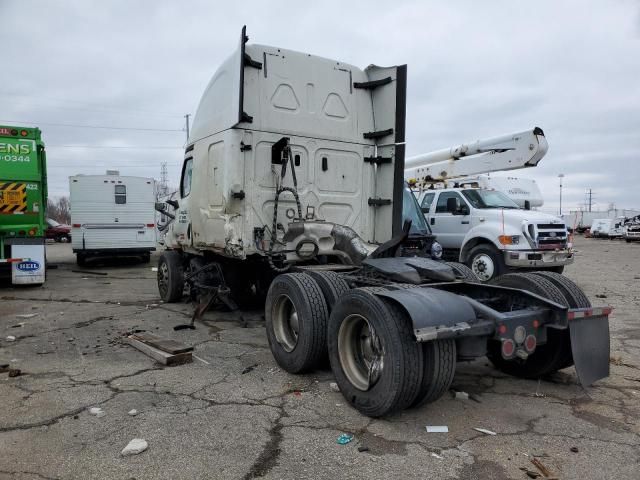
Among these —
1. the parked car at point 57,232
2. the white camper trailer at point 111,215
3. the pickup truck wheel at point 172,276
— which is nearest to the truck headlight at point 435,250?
the pickup truck wheel at point 172,276

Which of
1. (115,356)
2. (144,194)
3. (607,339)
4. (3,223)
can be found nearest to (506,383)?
(607,339)

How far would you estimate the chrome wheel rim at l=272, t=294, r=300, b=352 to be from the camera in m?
5.02

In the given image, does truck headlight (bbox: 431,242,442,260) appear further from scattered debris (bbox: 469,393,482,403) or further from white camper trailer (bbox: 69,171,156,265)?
white camper trailer (bbox: 69,171,156,265)

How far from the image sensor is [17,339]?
621 cm

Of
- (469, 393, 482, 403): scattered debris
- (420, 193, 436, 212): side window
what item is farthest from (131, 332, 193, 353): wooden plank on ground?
(420, 193, 436, 212): side window

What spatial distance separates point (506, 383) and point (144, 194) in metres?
13.9

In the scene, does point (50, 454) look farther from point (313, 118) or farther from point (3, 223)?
point (3, 223)

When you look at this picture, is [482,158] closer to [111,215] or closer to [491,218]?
[491,218]

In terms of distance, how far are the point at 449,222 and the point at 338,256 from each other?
6.27 meters

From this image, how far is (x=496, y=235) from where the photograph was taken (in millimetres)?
10227

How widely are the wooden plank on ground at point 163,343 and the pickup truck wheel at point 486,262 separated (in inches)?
267

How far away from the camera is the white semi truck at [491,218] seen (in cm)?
1001

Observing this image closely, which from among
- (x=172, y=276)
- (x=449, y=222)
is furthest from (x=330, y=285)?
(x=449, y=222)

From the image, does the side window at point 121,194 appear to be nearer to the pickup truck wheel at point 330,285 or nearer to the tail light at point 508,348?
the pickup truck wheel at point 330,285
